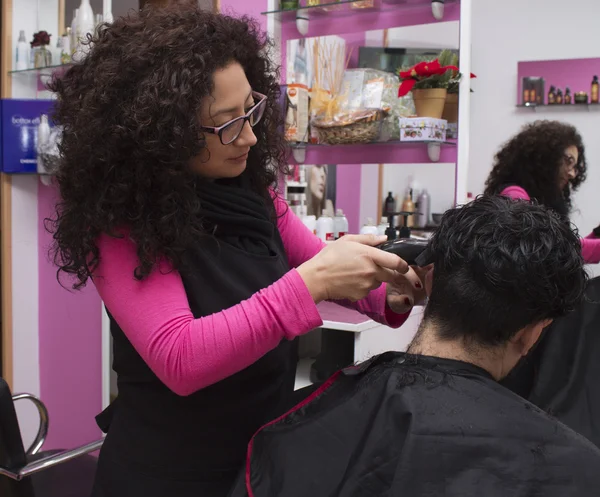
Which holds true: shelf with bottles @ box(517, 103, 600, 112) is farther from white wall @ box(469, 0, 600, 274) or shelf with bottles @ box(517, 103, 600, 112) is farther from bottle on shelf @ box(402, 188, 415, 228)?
bottle on shelf @ box(402, 188, 415, 228)

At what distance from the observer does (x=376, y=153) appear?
107 inches

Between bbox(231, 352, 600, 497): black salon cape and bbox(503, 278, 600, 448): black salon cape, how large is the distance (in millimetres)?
955

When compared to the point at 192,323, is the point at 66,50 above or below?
above

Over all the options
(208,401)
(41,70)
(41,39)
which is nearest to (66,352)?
(41,70)

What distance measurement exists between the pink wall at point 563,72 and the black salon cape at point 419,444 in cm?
161

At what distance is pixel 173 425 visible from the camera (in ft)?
4.28

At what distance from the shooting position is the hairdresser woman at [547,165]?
243cm

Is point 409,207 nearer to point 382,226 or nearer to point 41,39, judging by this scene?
point 382,226

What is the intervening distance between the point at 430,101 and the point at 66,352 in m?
2.23

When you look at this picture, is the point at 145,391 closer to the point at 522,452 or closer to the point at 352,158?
the point at 522,452

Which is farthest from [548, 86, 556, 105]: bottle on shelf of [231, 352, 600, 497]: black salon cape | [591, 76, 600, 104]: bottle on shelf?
→ [231, 352, 600, 497]: black salon cape

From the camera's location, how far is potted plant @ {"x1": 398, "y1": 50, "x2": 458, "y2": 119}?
2.42m

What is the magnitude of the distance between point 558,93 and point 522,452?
1740mm

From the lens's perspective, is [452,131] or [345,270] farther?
[452,131]
